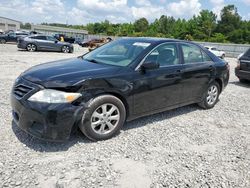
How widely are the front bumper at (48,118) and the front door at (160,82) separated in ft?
3.60

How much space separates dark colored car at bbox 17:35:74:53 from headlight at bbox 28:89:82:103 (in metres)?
17.0

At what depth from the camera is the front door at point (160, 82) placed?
4031mm

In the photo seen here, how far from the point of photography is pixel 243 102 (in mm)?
6582

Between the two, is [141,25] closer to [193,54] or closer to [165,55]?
[193,54]

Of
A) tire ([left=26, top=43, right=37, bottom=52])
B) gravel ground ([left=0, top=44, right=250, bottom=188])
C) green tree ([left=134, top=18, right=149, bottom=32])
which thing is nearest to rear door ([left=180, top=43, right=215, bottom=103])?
gravel ground ([left=0, top=44, right=250, bottom=188])

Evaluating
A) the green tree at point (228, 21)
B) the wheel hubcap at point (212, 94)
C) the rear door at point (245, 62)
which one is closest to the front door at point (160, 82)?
the wheel hubcap at point (212, 94)

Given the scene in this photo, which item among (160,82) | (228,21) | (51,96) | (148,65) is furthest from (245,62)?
(228,21)

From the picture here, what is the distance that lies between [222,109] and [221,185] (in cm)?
319

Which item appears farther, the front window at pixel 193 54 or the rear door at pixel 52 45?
the rear door at pixel 52 45

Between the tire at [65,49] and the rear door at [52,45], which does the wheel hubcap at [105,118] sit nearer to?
the rear door at [52,45]

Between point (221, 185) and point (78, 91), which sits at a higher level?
point (78, 91)

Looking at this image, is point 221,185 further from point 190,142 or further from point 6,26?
point 6,26

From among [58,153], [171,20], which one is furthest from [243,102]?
[171,20]

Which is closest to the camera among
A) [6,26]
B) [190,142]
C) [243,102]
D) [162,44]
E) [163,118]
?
[190,142]
